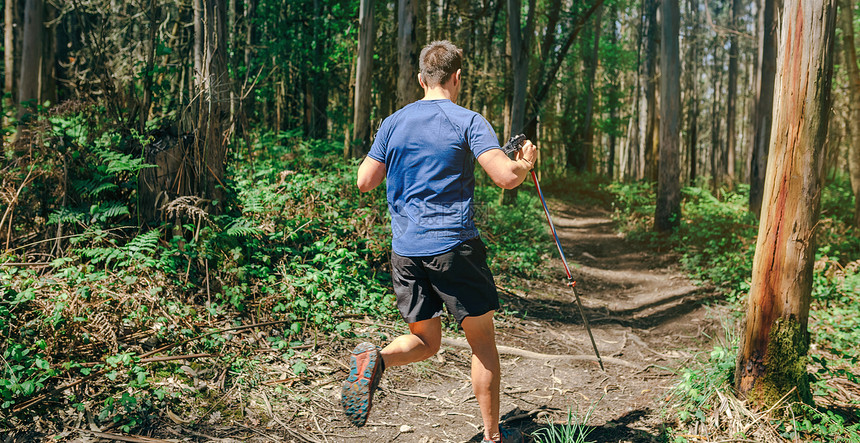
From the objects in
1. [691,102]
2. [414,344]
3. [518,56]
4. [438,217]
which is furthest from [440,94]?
[691,102]

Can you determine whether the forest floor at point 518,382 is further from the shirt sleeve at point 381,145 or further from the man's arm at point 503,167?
the shirt sleeve at point 381,145

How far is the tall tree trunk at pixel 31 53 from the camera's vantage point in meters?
10.5

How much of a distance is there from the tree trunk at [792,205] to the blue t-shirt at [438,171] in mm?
1956

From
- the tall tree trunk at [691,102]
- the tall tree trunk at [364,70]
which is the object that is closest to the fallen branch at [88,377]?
the tall tree trunk at [364,70]

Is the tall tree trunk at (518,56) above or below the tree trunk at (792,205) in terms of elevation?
above

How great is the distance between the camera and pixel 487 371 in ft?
9.55

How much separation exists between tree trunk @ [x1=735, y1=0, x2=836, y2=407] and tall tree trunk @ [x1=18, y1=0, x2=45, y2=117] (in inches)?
485

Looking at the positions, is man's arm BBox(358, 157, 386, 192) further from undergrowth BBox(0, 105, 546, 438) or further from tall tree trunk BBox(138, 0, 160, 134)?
tall tree trunk BBox(138, 0, 160, 134)

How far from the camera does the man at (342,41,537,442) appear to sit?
2.74 meters

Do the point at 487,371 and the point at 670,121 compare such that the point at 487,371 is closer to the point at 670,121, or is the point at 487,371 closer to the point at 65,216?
the point at 65,216

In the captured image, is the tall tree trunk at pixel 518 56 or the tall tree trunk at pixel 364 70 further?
the tall tree trunk at pixel 518 56

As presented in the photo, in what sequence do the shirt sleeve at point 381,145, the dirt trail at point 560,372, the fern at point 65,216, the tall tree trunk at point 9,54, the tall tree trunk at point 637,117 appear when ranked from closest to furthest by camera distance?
the shirt sleeve at point 381,145
the dirt trail at point 560,372
the fern at point 65,216
the tall tree trunk at point 9,54
the tall tree trunk at point 637,117

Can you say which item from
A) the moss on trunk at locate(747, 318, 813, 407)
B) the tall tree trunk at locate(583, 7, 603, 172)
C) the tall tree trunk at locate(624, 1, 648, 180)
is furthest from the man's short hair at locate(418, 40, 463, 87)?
the tall tree trunk at locate(583, 7, 603, 172)

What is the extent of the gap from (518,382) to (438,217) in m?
2.21
